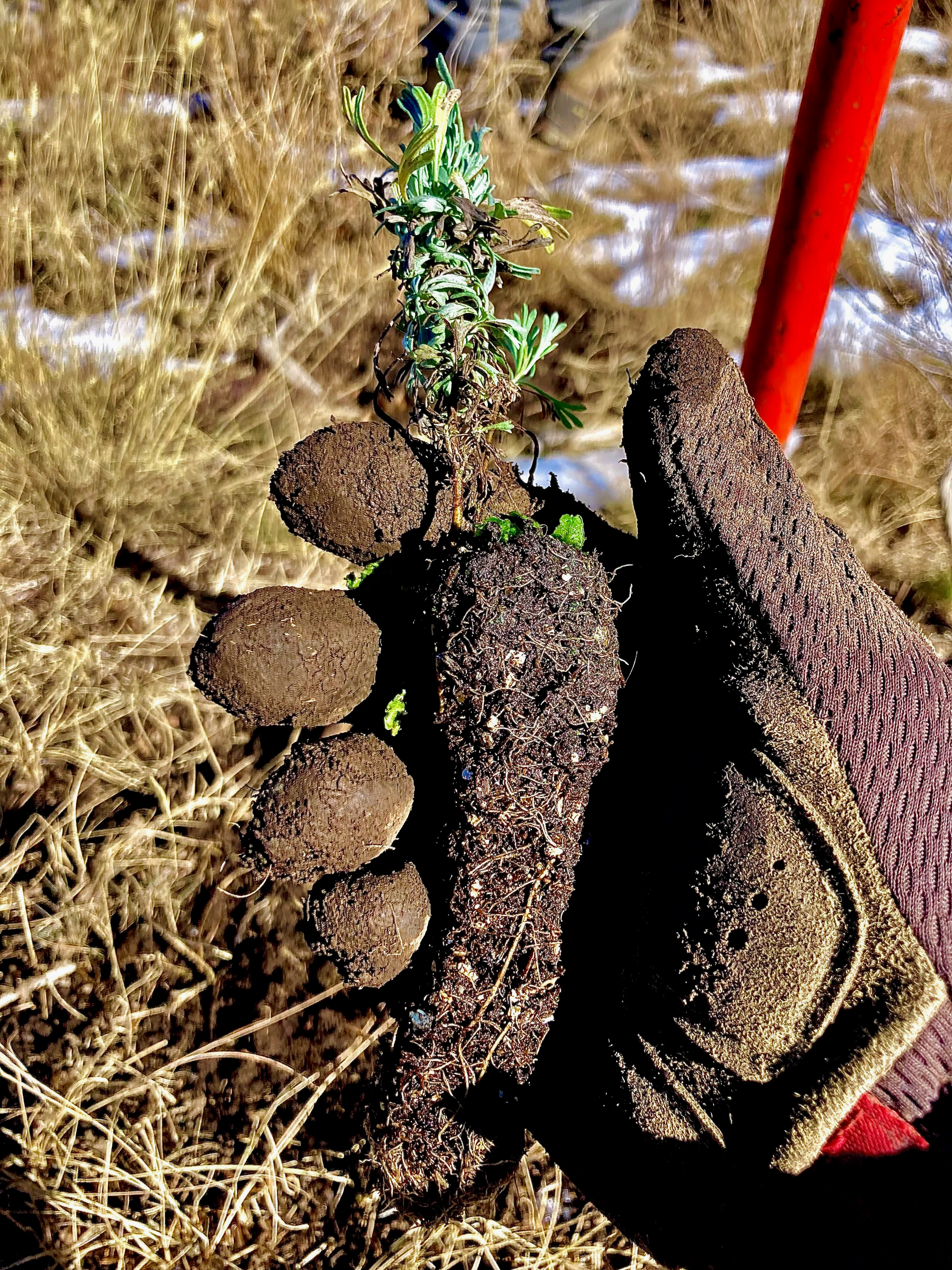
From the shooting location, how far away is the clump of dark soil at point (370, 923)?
732 millimetres

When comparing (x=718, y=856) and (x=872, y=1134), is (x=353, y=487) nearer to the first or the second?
(x=718, y=856)

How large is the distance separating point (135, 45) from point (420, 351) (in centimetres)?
156

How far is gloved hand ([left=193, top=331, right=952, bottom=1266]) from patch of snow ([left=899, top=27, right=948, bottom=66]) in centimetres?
224

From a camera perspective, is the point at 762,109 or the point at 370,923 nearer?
the point at 370,923

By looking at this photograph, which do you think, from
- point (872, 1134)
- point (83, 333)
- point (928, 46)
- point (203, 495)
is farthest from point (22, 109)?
point (928, 46)

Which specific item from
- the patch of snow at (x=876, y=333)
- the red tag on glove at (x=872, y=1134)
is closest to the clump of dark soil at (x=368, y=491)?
the red tag on glove at (x=872, y=1134)

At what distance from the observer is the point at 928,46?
2.32 m

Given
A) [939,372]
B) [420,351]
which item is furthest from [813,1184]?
[939,372]

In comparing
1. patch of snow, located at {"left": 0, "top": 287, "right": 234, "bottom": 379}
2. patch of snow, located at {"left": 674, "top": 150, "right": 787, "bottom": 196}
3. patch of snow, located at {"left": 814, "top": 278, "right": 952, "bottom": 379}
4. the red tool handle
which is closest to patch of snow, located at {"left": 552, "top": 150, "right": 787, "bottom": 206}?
patch of snow, located at {"left": 674, "top": 150, "right": 787, "bottom": 196}

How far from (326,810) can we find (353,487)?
302mm

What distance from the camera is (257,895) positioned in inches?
51.0

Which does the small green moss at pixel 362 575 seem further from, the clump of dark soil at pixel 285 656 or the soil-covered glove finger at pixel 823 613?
the soil-covered glove finger at pixel 823 613

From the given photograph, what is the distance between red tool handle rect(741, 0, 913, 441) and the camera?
89cm

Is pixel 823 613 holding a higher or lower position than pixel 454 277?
lower
